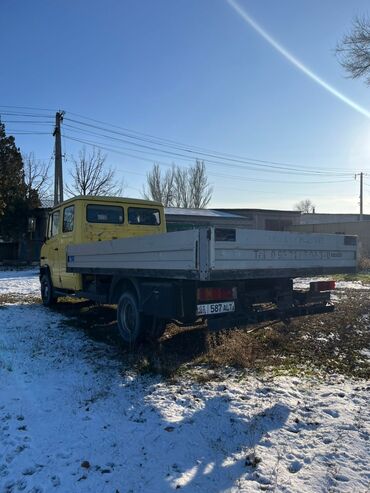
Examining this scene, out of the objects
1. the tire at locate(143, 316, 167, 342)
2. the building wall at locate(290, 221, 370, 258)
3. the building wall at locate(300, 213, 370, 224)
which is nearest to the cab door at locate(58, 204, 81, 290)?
the tire at locate(143, 316, 167, 342)

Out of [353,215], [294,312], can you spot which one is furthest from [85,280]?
[353,215]

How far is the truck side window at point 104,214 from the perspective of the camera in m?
9.29

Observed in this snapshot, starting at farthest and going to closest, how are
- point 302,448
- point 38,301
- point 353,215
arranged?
point 353,215, point 38,301, point 302,448

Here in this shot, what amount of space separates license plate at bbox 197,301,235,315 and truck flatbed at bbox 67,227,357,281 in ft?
1.60

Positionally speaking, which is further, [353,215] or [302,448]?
[353,215]

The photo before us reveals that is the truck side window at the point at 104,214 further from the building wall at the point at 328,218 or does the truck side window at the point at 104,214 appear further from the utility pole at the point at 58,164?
the building wall at the point at 328,218

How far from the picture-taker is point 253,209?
1437 inches

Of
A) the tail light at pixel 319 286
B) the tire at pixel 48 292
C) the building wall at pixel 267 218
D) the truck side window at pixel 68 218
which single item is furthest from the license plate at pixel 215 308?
the building wall at pixel 267 218

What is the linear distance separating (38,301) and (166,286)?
7.85m

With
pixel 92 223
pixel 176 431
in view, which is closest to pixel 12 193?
pixel 92 223

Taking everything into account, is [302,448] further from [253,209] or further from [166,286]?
[253,209]

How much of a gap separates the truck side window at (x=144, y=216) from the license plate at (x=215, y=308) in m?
4.57

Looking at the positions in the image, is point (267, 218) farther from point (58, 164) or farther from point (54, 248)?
point (54, 248)

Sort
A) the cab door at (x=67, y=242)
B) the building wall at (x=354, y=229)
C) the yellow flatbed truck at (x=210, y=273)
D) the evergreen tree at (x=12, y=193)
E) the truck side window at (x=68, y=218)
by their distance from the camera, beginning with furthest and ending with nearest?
the building wall at (x=354, y=229) → the evergreen tree at (x=12, y=193) → the truck side window at (x=68, y=218) → the cab door at (x=67, y=242) → the yellow flatbed truck at (x=210, y=273)
